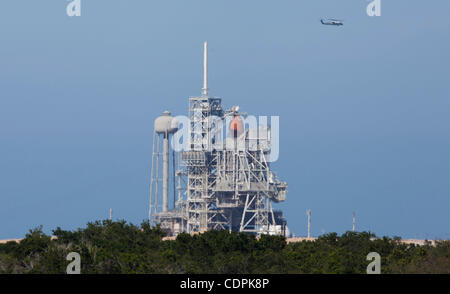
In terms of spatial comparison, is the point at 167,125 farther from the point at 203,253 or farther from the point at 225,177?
the point at 203,253

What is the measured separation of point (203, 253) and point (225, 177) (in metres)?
46.6

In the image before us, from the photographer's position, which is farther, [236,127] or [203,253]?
[236,127]

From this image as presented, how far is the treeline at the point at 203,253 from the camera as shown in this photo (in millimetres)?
81188

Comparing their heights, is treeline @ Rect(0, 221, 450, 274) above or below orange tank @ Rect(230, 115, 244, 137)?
below

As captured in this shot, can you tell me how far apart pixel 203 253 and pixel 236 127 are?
49978 mm

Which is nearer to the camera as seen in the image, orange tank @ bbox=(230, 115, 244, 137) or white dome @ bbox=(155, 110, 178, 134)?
orange tank @ bbox=(230, 115, 244, 137)

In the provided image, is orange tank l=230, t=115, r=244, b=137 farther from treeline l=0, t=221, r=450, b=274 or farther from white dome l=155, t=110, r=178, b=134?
treeline l=0, t=221, r=450, b=274

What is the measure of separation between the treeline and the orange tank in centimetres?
3627

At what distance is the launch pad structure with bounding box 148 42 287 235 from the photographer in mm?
143500

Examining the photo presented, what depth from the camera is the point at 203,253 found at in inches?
3875

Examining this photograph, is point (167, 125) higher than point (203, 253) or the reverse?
higher

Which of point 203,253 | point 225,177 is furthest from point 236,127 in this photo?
point 203,253

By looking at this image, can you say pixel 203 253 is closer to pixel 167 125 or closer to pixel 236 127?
pixel 236 127
